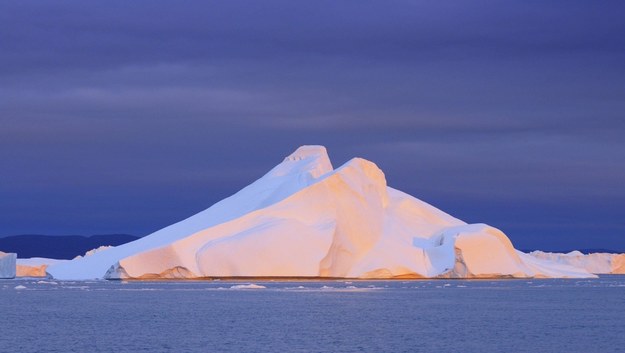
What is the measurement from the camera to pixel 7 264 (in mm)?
83562

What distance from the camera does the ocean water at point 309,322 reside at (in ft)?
90.5

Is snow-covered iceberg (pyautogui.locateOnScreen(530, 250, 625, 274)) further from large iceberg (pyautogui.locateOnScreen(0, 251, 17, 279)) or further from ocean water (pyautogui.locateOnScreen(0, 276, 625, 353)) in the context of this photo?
ocean water (pyautogui.locateOnScreen(0, 276, 625, 353))

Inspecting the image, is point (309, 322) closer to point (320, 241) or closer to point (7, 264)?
point (320, 241)

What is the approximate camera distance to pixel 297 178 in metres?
69.1

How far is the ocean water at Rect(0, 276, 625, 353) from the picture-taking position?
1086 inches

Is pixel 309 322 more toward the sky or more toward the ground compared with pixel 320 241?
more toward the ground

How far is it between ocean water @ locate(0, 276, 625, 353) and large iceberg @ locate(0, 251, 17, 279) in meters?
30.7

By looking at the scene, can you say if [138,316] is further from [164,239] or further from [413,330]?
[164,239]

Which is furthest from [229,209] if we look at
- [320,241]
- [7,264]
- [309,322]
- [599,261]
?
[599,261]

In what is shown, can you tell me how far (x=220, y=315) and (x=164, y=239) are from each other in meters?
29.6

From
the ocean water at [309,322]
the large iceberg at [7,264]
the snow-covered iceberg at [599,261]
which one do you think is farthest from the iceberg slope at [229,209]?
the snow-covered iceberg at [599,261]

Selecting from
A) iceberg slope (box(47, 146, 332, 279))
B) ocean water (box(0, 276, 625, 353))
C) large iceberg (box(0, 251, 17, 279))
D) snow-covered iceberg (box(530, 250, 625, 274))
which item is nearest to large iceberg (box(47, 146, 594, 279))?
iceberg slope (box(47, 146, 332, 279))

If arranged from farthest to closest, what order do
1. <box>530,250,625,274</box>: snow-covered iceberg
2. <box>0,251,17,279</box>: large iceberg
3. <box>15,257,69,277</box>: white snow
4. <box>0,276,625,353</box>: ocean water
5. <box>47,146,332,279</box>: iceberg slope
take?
<box>530,250,625,274</box>: snow-covered iceberg < <box>15,257,69,277</box>: white snow < <box>0,251,17,279</box>: large iceberg < <box>47,146,332,279</box>: iceberg slope < <box>0,276,625,353</box>: ocean water

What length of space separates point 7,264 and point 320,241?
33.7 metres
